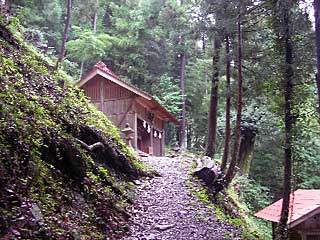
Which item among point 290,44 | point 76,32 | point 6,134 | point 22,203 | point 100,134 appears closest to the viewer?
point 22,203

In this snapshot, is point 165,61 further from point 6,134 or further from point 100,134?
point 6,134

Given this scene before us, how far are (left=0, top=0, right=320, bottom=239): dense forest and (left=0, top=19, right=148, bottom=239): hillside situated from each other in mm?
2031

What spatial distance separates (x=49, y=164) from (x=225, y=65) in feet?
22.5

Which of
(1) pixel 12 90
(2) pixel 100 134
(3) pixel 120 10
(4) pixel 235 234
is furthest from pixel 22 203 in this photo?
(3) pixel 120 10

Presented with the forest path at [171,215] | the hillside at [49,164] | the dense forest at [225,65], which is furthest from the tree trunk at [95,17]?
the forest path at [171,215]

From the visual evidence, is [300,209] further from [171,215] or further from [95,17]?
[95,17]

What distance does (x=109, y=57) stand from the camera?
29016 millimetres

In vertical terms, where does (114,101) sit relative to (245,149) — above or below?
above

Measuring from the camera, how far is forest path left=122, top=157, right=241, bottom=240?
735 centimetres

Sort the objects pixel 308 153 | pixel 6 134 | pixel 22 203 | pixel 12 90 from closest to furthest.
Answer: pixel 22 203, pixel 6 134, pixel 12 90, pixel 308 153

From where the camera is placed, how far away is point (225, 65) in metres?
11.2

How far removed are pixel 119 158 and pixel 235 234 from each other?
11.6 feet

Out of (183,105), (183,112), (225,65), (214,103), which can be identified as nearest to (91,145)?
(225,65)

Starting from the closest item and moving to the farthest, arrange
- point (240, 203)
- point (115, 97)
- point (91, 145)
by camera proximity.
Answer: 1. point (91, 145)
2. point (240, 203)
3. point (115, 97)
